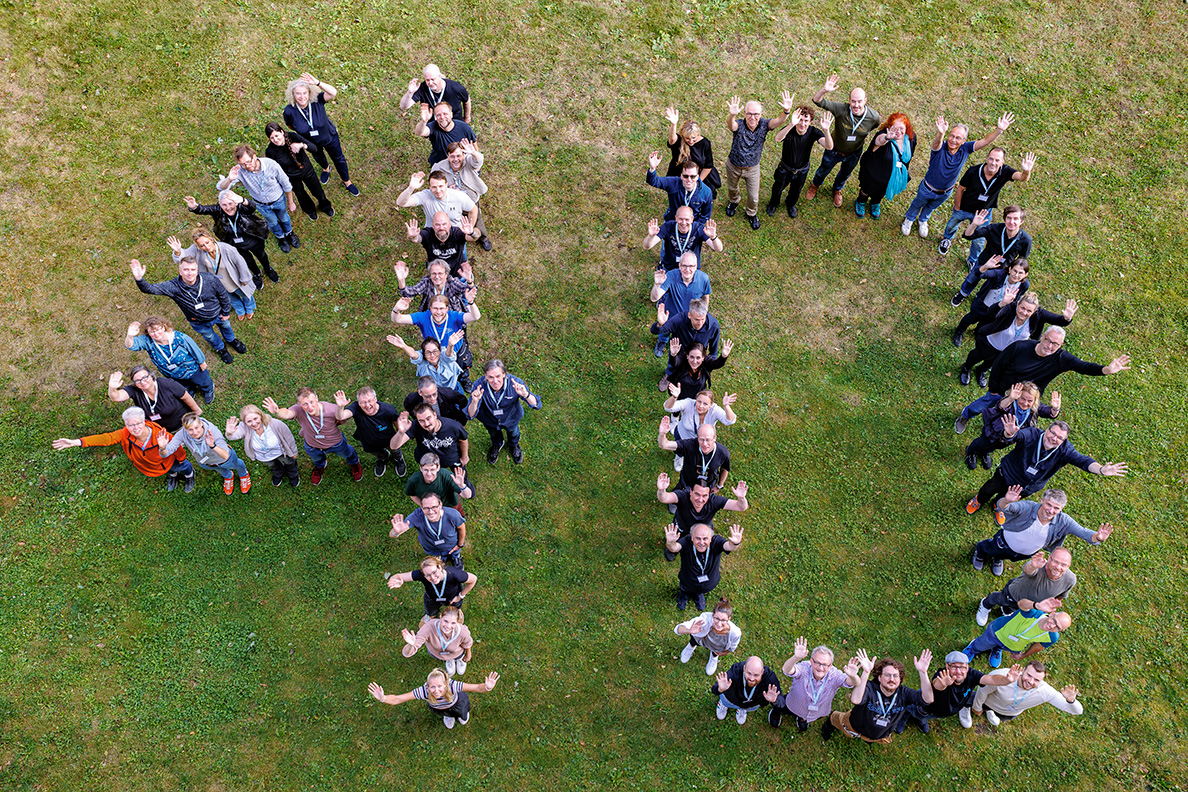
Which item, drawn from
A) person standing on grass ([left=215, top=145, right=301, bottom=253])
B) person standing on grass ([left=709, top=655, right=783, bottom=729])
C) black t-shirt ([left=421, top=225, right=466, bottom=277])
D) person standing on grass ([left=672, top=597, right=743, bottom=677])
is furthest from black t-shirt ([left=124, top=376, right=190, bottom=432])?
person standing on grass ([left=709, top=655, right=783, bottom=729])

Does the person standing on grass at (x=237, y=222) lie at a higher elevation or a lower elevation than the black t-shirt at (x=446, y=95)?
lower

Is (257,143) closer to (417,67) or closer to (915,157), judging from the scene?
(417,67)

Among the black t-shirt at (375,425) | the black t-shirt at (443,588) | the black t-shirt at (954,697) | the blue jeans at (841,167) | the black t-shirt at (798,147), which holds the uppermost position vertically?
the black t-shirt at (798,147)

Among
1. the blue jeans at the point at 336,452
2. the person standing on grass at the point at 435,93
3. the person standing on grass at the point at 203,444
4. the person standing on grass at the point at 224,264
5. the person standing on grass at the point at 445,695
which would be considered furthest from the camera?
the person standing on grass at the point at 435,93

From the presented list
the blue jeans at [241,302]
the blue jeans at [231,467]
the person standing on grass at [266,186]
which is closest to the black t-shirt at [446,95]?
the person standing on grass at [266,186]

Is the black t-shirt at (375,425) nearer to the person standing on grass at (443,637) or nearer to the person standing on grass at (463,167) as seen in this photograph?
the person standing on grass at (443,637)

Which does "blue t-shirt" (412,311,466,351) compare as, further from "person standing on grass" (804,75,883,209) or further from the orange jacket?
"person standing on grass" (804,75,883,209)

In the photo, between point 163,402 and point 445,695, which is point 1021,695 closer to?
point 445,695
